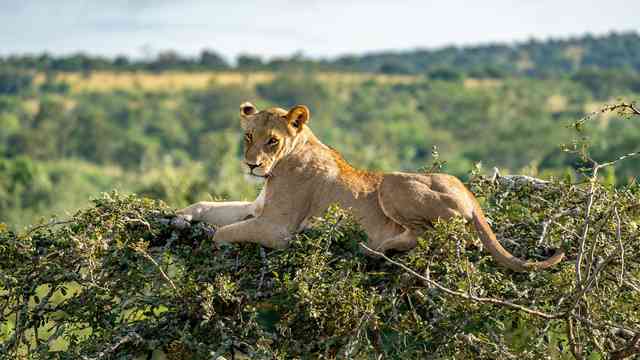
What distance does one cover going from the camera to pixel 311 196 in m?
8.31

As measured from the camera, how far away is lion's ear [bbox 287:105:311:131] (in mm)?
8227

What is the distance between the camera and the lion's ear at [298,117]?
823 centimetres

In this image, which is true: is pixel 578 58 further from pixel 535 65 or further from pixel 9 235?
pixel 9 235

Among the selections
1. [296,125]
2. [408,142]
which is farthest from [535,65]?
[296,125]

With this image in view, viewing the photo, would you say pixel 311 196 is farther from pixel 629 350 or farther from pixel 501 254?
pixel 629 350

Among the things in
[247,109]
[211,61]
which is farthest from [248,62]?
[247,109]

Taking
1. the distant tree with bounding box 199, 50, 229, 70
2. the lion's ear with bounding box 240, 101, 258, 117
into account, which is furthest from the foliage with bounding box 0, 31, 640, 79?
the lion's ear with bounding box 240, 101, 258, 117

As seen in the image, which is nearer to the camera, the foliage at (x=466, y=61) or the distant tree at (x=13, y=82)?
the distant tree at (x=13, y=82)

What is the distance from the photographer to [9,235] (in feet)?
25.1

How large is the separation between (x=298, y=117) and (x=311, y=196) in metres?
0.58

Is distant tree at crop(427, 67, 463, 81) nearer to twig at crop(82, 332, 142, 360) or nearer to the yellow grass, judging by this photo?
the yellow grass

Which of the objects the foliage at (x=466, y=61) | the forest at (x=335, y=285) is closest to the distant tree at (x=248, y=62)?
the foliage at (x=466, y=61)

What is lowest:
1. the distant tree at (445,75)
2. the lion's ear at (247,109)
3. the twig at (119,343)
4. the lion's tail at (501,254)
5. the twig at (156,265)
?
the distant tree at (445,75)

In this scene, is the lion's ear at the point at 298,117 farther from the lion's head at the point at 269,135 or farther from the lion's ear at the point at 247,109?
the lion's ear at the point at 247,109
